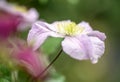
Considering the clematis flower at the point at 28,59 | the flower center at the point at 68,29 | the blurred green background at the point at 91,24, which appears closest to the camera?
the clematis flower at the point at 28,59

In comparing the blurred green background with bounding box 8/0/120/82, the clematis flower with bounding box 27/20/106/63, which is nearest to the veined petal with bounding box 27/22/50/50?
the clematis flower with bounding box 27/20/106/63

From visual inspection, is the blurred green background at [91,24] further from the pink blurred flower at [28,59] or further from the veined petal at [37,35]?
the pink blurred flower at [28,59]

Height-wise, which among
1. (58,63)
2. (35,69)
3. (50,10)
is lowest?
(35,69)

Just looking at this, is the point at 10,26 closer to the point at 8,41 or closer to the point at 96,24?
the point at 8,41

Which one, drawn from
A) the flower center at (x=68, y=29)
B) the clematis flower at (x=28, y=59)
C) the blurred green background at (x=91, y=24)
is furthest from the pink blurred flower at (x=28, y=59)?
the blurred green background at (x=91, y=24)

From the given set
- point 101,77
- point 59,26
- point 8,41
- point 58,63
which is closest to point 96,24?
point 101,77

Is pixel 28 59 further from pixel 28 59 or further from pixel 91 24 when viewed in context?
pixel 91 24

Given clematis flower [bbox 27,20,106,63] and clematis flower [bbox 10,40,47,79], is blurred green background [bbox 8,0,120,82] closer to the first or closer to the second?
clematis flower [bbox 27,20,106,63]

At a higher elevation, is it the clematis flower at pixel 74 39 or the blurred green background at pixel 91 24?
the blurred green background at pixel 91 24
